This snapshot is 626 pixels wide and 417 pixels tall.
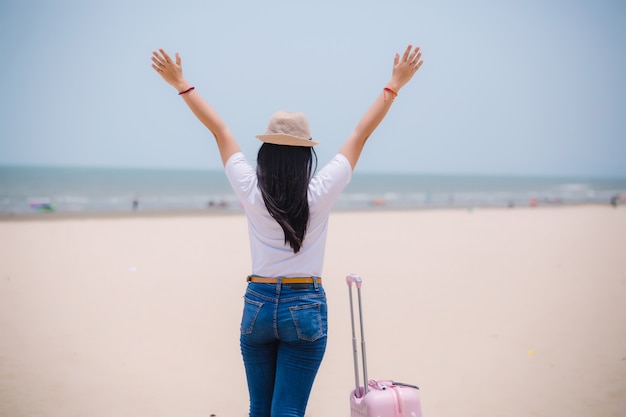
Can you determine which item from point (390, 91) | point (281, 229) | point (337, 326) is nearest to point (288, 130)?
point (281, 229)

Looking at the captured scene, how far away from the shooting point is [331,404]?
5.01m

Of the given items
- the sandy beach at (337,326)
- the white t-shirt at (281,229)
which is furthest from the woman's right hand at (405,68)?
the sandy beach at (337,326)

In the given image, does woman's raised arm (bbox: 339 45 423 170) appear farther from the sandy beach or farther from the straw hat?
the sandy beach

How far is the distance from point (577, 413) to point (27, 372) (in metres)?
4.87

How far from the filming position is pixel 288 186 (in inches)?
93.3

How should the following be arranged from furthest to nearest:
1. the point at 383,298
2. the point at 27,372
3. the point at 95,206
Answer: the point at 95,206 → the point at 383,298 → the point at 27,372

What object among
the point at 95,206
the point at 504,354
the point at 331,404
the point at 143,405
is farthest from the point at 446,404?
the point at 95,206

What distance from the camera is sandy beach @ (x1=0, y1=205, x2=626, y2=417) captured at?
511 cm

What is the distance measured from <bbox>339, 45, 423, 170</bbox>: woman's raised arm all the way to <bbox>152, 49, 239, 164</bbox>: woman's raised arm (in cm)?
50

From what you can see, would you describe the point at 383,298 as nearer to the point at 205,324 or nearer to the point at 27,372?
the point at 205,324

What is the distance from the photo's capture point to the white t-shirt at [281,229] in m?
2.38

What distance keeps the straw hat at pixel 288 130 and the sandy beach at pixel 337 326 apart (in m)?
3.07

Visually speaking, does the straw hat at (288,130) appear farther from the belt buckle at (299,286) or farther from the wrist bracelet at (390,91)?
the belt buckle at (299,286)

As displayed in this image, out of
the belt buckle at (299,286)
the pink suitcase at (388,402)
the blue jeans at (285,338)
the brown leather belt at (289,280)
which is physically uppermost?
the brown leather belt at (289,280)
